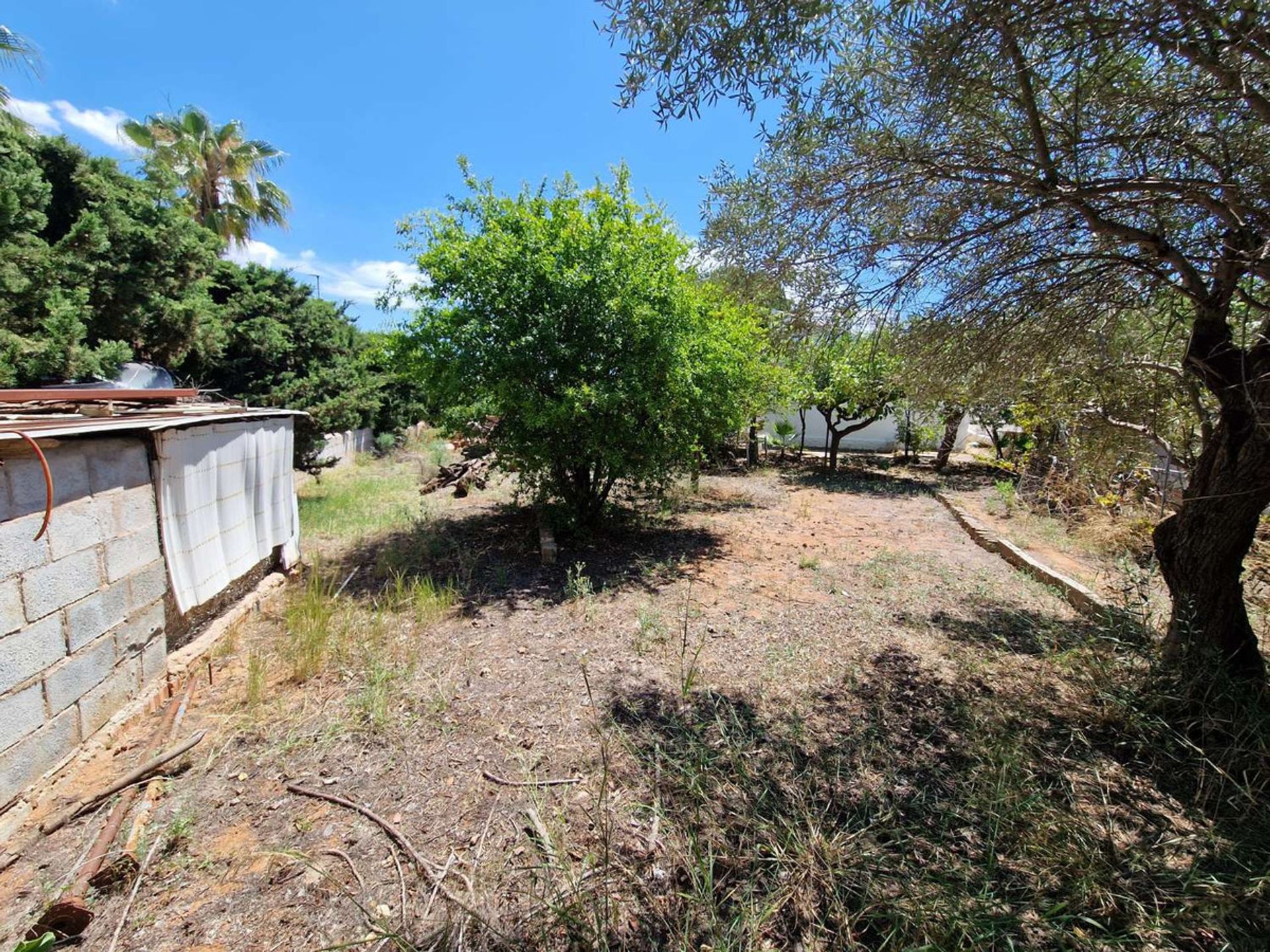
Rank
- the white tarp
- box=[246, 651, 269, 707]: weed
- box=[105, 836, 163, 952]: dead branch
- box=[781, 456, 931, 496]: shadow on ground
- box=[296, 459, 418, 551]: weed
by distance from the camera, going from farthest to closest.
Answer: box=[781, 456, 931, 496]: shadow on ground < box=[296, 459, 418, 551]: weed < the white tarp < box=[246, 651, 269, 707]: weed < box=[105, 836, 163, 952]: dead branch

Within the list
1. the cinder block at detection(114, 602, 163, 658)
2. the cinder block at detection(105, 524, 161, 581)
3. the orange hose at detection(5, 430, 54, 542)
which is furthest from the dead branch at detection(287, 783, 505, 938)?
the cinder block at detection(105, 524, 161, 581)

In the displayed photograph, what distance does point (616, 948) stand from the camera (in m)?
1.86

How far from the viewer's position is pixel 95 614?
3064 mm

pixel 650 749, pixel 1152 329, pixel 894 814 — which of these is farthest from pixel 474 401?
pixel 1152 329

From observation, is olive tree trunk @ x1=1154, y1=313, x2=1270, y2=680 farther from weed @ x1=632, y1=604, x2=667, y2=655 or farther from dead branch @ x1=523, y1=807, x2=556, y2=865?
dead branch @ x1=523, y1=807, x2=556, y2=865

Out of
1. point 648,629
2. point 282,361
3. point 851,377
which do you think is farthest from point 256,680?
point 851,377

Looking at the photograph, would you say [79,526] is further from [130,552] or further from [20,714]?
[20,714]

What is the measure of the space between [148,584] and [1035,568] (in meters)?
7.85

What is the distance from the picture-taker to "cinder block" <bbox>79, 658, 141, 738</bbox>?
117 inches

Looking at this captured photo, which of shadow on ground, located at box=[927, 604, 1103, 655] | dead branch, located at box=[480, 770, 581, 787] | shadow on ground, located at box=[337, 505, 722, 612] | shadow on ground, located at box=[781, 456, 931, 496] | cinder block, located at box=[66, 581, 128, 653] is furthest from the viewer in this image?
shadow on ground, located at box=[781, 456, 931, 496]

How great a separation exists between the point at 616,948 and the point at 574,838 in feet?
1.63

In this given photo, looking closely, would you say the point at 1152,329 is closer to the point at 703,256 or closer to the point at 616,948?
the point at 703,256

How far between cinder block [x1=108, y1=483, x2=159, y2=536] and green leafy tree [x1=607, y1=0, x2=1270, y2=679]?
385cm

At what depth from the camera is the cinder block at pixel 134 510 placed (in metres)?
3.27
